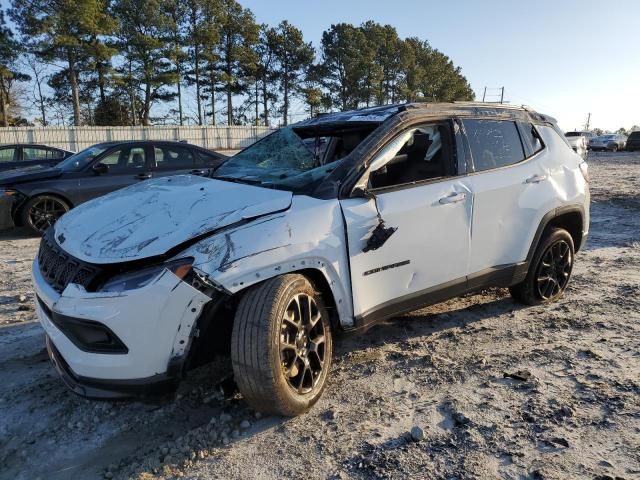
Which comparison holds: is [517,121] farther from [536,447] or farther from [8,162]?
[8,162]

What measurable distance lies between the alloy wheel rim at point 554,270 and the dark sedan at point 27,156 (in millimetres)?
10059

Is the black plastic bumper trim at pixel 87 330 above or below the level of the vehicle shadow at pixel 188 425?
above

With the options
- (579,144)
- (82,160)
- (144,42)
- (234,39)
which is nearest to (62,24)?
(144,42)

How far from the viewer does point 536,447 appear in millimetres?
2543

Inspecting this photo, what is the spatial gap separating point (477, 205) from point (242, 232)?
6.12ft

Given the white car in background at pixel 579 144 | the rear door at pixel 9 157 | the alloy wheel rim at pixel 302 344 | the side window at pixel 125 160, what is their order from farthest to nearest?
the rear door at pixel 9 157
the side window at pixel 125 160
the white car in background at pixel 579 144
the alloy wheel rim at pixel 302 344

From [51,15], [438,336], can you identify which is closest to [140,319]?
[438,336]

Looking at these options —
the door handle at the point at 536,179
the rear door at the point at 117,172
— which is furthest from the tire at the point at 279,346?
the rear door at the point at 117,172

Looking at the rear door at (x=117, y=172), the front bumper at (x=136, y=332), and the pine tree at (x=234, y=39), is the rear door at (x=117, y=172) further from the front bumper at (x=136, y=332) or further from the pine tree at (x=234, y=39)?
the pine tree at (x=234, y=39)

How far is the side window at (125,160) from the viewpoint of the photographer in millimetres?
8234

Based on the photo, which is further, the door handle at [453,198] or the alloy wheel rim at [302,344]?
the door handle at [453,198]

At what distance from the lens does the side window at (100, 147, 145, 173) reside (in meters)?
8.23

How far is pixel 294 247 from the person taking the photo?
8.92 ft

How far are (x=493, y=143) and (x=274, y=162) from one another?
5.68ft
